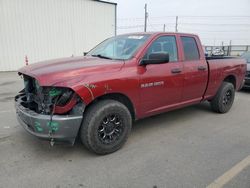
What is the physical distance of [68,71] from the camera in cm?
320

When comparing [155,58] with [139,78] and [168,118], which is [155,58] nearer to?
[139,78]

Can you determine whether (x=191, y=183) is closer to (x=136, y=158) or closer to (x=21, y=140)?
(x=136, y=158)

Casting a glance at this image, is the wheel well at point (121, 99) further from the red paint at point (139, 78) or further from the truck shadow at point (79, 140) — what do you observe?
the truck shadow at point (79, 140)

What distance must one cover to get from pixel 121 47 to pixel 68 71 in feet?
4.76

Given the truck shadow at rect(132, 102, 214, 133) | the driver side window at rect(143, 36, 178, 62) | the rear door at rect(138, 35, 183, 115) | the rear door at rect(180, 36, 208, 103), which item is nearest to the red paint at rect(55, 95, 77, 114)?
the rear door at rect(138, 35, 183, 115)

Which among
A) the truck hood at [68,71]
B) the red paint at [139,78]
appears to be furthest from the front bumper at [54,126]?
the truck hood at [68,71]

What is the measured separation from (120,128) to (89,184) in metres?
1.08

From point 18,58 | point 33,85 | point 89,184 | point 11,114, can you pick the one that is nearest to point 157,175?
point 89,184

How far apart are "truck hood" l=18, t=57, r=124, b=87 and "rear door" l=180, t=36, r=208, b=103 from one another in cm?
161

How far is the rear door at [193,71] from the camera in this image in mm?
4637

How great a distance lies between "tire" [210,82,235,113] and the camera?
222 inches

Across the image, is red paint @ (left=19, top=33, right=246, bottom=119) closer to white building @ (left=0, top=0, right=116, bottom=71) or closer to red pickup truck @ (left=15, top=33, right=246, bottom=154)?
red pickup truck @ (left=15, top=33, right=246, bottom=154)

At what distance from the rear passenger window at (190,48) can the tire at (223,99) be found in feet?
4.13

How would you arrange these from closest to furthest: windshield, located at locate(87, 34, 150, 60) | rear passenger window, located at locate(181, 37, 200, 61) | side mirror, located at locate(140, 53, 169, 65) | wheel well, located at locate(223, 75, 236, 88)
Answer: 1. side mirror, located at locate(140, 53, 169, 65)
2. windshield, located at locate(87, 34, 150, 60)
3. rear passenger window, located at locate(181, 37, 200, 61)
4. wheel well, located at locate(223, 75, 236, 88)
